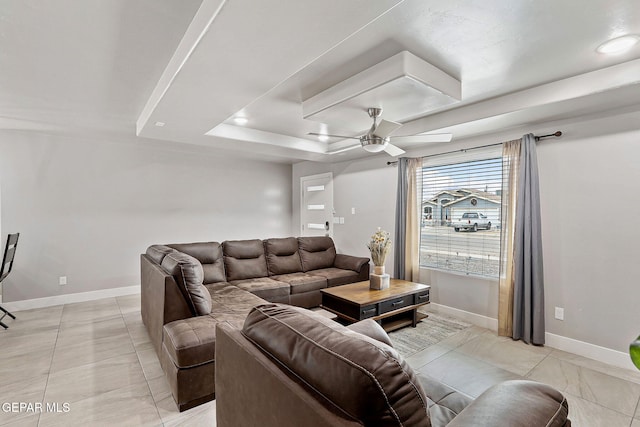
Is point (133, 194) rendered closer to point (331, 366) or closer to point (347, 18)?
point (347, 18)

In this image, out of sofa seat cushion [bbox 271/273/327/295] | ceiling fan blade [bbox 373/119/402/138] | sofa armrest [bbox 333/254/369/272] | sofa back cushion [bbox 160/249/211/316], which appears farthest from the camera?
sofa armrest [bbox 333/254/369/272]

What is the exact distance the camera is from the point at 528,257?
3.16 meters

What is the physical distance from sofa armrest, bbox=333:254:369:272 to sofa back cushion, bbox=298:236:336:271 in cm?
11

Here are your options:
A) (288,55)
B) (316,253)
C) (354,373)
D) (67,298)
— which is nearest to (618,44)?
(288,55)

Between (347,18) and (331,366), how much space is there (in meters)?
1.57

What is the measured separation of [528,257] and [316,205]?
12.5 ft

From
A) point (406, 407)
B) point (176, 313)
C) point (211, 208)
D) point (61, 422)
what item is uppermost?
point (211, 208)

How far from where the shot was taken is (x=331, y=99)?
107 inches

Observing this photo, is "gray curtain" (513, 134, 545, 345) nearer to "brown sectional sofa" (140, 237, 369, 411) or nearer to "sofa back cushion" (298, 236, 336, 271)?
"brown sectional sofa" (140, 237, 369, 411)

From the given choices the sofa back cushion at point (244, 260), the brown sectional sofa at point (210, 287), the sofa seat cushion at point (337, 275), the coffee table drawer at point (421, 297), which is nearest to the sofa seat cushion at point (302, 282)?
the brown sectional sofa at point (210, 287)

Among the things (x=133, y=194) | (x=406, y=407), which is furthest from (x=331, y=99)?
(x=133, y=194)

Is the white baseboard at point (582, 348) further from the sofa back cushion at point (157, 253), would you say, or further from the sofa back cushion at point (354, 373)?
the sofa back cushion at point (157, 253)

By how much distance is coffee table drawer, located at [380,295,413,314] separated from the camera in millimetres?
3169

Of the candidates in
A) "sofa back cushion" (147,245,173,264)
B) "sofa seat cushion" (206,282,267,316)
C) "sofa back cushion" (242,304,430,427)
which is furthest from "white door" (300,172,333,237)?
"sofa back cushion" (242,304,430,427)
